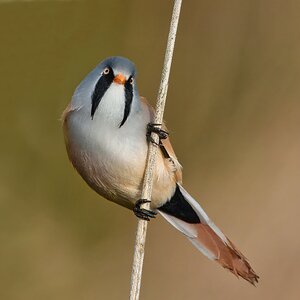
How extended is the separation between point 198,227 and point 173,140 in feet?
1.51

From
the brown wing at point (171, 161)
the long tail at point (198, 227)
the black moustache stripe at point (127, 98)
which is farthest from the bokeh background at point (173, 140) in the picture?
the black moustache stripe at point (127, 98)

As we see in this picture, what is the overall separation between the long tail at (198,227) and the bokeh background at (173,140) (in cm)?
27

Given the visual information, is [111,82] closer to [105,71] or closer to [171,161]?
[105,71]

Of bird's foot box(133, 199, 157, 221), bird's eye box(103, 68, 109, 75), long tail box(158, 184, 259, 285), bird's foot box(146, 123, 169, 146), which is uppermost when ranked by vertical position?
bird's eye box(103, 68, 109, 75)

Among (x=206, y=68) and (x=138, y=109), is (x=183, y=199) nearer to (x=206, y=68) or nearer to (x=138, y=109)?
(x=138, y=109)

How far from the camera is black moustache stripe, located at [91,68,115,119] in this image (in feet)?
6.31

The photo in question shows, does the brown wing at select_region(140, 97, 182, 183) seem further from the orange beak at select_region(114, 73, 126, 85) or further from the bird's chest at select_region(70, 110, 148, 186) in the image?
the orange beak at select_region(114, 73, 126, 85)

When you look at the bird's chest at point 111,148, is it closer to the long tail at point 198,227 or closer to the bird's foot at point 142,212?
the bird's foot at point 142,212

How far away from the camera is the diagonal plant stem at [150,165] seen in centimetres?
187

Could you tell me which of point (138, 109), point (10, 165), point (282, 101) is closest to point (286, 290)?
point (282, 101)

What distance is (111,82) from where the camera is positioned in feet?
6.29

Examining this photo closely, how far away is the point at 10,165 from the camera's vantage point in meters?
2.92

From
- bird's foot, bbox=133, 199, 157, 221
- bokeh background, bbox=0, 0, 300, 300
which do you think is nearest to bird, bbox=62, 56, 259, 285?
bird's foot, bbox=133, 199, 157, 221

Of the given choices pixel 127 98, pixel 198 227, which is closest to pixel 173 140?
pixel 198 227
